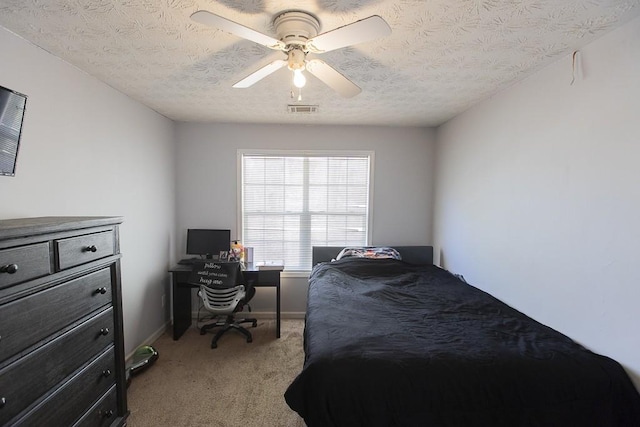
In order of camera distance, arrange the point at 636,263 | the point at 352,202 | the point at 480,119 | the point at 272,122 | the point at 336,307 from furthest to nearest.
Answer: the point at 352,202 < the point at 272,122 < the point at 480,119 < the point at 336,307 < the point at 636,263

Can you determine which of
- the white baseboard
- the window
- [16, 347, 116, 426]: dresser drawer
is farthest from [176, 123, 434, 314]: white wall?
[16, 347, 116, 426]: dresser drawer

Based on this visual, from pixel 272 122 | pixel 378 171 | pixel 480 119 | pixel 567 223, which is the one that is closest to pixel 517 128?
pixel 480 119

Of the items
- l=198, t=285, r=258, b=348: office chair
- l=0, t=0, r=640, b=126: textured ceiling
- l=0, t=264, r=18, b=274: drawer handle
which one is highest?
l=0, t=0, r=640, b=126: textured ceiling

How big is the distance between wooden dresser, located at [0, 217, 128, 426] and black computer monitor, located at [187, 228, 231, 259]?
65.5 inches

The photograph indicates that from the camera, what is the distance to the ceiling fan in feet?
3.99

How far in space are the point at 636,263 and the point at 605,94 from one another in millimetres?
875

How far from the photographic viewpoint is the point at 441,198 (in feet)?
11.8

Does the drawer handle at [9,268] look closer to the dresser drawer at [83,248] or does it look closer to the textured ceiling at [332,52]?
the dresser drawer at [83,248]

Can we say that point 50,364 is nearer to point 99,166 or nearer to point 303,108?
point 99,166

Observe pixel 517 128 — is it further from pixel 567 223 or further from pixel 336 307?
pixel 336 307

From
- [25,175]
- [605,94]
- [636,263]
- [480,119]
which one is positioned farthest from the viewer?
[480,119]

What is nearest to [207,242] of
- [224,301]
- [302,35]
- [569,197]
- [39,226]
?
[224,301]

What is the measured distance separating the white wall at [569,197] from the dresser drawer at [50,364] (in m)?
2.66

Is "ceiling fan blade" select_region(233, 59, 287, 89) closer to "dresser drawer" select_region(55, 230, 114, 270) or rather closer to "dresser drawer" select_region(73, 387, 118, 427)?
"dresser drawer" select_region(55, 230, 114, 270)
